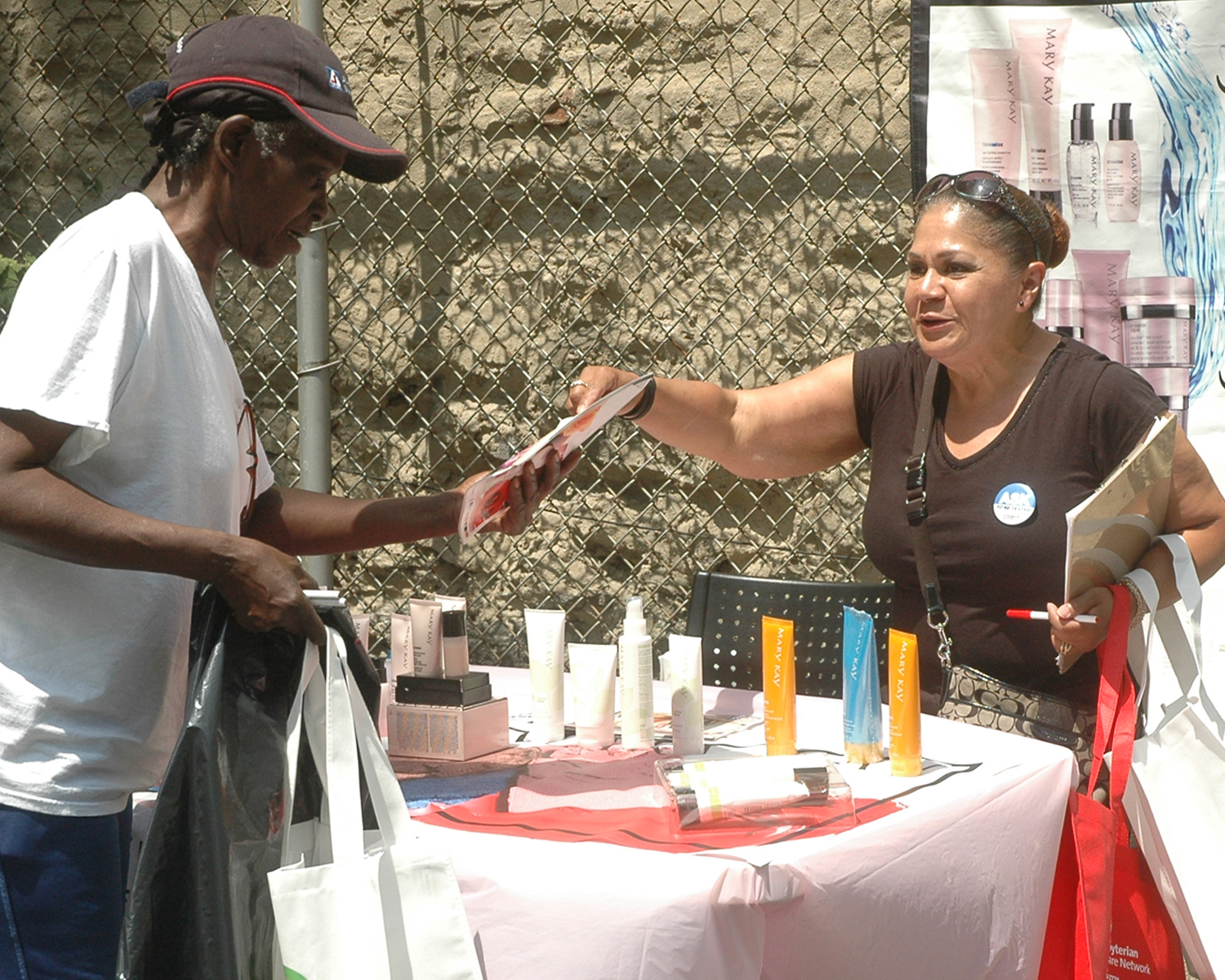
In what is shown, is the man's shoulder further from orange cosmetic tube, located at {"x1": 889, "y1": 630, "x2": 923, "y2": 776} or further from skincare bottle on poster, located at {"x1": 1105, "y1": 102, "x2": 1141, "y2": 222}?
skincare bottle on poster, located at {"x1": 1105, "y1": 102, "x2": 1141, "y2": 222}

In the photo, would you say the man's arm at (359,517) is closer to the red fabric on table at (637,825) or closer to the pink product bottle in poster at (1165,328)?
the red fabric on table at (637,825)

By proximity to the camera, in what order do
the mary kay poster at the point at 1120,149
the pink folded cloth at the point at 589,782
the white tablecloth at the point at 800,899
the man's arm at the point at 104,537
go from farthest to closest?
the mary kay poster at the point at 1120,149 < the pink folded cloth at the point at 589,782 < the white tablecloth at the point at 800,899 < the man's arm at the point at 104,537

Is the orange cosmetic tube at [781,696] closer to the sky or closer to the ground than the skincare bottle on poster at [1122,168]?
closer to the ground

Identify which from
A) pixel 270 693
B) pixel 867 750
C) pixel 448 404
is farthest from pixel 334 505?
pixel 448 404

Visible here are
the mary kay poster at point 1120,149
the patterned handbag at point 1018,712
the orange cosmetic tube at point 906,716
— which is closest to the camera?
the orange cosmetic tube at point 906,716

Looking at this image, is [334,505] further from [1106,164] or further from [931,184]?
[1106,164]

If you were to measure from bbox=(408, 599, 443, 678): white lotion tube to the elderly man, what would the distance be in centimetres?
49

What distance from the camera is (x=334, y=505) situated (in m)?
1.87

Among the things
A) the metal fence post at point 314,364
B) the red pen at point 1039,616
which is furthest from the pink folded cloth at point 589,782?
the metal fence post at point 314,364

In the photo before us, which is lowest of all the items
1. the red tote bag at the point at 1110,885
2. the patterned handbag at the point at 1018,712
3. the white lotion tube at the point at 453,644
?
the red tote bag at the point at 1110,885

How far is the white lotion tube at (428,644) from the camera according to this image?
6.19 feet

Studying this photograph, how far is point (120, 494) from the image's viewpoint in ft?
4.40

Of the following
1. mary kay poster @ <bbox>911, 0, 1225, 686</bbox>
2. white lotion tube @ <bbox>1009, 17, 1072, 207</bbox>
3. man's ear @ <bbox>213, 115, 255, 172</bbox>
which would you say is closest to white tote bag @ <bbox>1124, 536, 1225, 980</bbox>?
mary kay poster @ <bbox>911, 0, 1225, 686</bbox>

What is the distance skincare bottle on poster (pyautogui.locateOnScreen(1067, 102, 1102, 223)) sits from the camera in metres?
3.18
